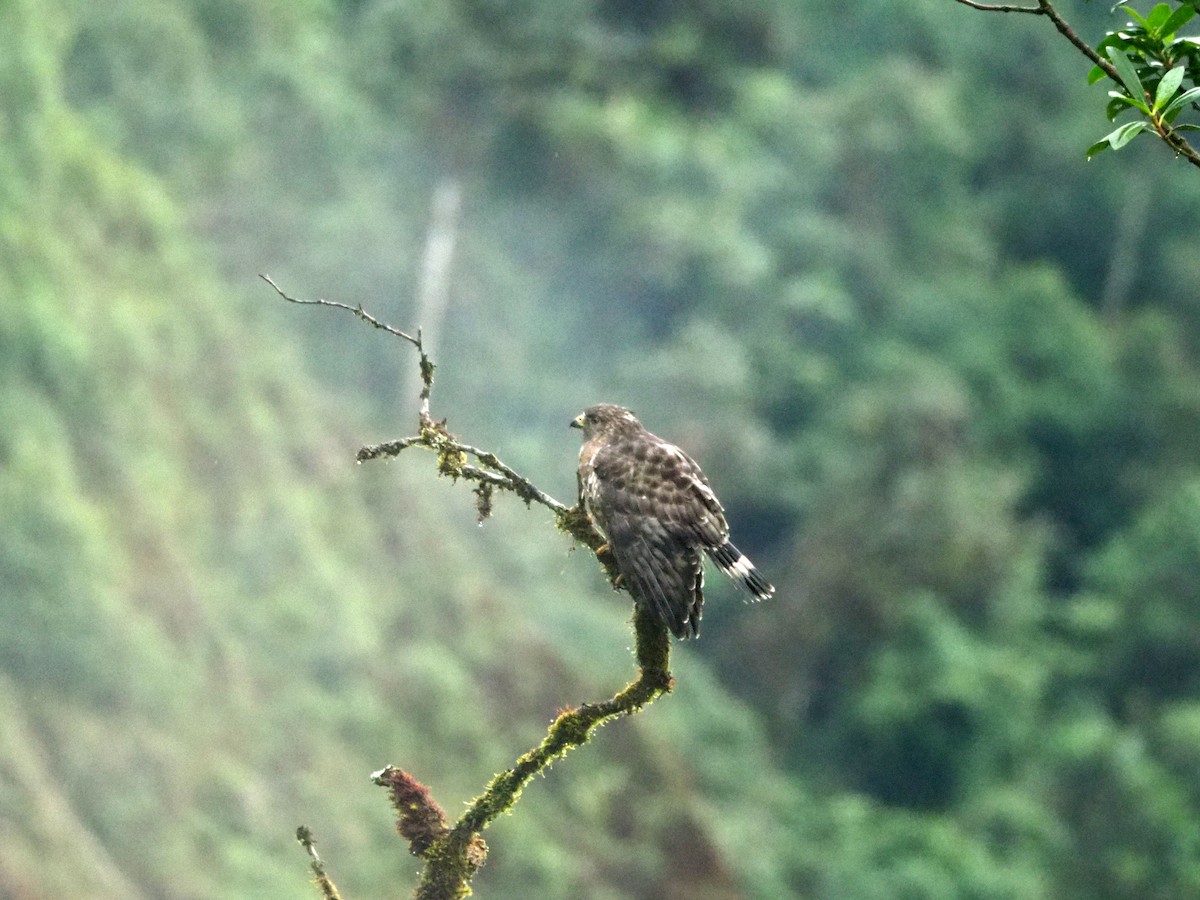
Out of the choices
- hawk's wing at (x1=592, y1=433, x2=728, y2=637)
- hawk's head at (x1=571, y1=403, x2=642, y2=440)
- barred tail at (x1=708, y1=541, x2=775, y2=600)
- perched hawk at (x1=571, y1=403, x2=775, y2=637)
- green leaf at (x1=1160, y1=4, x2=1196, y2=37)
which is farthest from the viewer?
hawk's head at (x1=571, y1=403, x2=642, y2=440)

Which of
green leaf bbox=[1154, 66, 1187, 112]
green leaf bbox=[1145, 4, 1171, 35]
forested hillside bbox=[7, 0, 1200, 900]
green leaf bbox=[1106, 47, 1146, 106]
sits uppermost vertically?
forested hillside bbox=[7, 0, 1200, 900]

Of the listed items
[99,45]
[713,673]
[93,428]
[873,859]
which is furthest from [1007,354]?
[93,428]

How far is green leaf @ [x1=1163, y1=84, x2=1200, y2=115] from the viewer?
147 inches

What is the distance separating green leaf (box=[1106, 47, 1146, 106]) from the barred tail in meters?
2.58

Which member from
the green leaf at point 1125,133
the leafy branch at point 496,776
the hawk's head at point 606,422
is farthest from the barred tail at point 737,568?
the green leaf at point 1125,133

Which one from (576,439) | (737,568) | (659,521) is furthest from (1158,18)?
(576,439)

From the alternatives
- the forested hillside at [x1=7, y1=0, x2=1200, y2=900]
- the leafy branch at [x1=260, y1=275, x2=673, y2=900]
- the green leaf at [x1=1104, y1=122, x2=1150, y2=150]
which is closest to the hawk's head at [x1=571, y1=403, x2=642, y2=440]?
the leafy branch at [x1=260, y1=275, x2=673, y2=900]

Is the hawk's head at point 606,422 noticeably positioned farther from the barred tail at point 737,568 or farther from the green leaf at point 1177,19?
the green leaf at point 1177,19

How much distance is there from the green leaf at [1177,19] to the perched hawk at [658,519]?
2.04 metres

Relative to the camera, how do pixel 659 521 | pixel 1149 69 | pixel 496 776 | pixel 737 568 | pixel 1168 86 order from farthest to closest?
1. pixel 737 568
2. pixel 659 521
3. pixel 496 776
4. pixel 1149 69
5. pixel 1168 86

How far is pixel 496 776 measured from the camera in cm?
448

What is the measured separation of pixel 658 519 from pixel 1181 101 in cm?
252

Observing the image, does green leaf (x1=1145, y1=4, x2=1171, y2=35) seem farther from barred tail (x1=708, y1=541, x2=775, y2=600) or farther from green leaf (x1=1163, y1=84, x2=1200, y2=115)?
barred tail (x1=708, y1=541, x2=775, y2=600)

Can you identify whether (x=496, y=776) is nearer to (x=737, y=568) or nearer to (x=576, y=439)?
(x=737, y=568)
